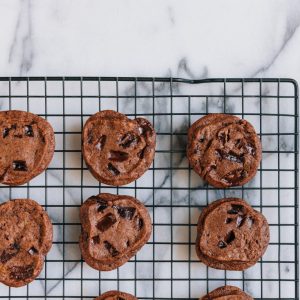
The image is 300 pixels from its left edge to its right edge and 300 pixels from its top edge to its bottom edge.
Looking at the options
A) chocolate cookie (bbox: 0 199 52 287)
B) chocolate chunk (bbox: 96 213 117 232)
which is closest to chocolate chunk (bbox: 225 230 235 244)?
chocolate chunk (bbox: 96 213 117 232)

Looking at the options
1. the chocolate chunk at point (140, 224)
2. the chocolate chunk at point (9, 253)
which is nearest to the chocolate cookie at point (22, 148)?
the chocolate chunk at point (9, 253)

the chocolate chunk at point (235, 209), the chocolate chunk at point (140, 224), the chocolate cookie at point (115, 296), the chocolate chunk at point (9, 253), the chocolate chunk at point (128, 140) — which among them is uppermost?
the chocolate chunk at point (128, 140)

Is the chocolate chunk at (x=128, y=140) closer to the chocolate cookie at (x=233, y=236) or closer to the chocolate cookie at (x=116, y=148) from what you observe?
the chocolate cookie at (x=116, y=148)

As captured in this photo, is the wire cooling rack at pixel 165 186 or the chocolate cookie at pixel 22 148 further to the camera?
the wire cooling rack at pixel 165 186

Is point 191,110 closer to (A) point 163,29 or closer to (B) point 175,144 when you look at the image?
(B) point 175,144

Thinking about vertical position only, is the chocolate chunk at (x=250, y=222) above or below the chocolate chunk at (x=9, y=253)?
above

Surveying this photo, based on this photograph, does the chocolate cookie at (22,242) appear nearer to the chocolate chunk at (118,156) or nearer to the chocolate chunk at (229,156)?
the chocolate chunk at (118,156)

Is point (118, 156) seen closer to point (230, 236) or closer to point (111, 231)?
point (111, 231)

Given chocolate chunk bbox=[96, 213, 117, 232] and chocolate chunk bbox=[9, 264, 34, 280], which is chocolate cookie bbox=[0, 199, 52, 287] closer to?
chocolate chunk bbox=[9, 264, 34, 280]
